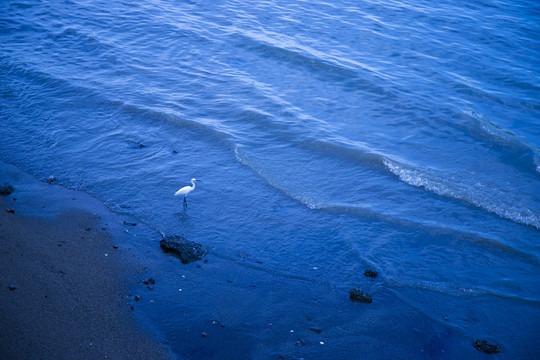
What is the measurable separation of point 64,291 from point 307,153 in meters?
6.68

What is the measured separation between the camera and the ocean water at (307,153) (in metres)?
7.02

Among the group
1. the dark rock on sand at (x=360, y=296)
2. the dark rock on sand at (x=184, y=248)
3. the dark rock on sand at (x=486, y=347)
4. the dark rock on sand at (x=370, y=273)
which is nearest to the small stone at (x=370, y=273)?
the dark rock on sand at (x=370, y=273)

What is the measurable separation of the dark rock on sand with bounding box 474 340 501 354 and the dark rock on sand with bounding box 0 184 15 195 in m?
8.64

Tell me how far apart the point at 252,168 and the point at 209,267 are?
354 centimetres

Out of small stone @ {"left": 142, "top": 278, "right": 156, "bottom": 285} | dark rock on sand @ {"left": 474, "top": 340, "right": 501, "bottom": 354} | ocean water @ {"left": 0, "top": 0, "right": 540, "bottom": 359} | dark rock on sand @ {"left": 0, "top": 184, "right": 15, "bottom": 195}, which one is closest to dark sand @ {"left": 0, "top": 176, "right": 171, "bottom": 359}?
dark rock on sand @ {"left": 0, "top": 184, "right": 15, "bottom": 195}

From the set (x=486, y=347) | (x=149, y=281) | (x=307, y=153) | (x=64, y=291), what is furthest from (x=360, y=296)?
(x=307, y=153)

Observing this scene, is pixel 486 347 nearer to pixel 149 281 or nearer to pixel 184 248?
pixel 184 248

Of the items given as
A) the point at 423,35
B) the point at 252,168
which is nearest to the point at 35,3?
the point at 252,168

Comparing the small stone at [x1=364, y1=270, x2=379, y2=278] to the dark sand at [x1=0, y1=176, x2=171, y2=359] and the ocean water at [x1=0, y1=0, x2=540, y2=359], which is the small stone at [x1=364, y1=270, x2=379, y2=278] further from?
the dark sand at [x1=0, y1=176, x2=171, y2=359]

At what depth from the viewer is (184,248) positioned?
773 centimetres

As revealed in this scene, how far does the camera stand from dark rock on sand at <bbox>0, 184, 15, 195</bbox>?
8.53m

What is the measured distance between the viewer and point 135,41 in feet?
54.7

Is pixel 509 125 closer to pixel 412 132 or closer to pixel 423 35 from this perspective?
pixel 412 132

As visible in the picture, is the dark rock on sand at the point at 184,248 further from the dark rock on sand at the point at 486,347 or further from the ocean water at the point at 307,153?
the dark rock on sand at the point at 486,347
